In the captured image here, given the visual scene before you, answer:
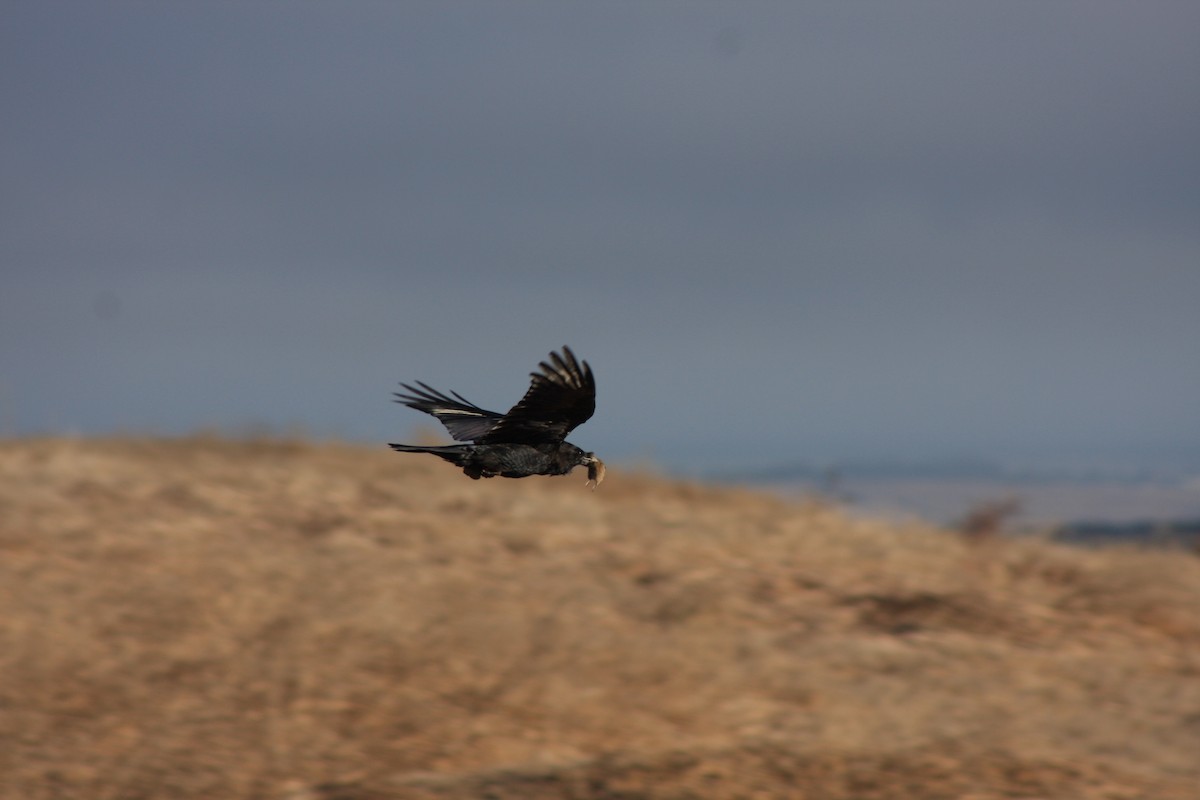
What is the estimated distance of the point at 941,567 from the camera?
1206 centimetres

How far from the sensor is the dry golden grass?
7.98 meters

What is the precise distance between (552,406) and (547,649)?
7.49 meters

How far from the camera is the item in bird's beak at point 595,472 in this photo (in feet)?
6.61

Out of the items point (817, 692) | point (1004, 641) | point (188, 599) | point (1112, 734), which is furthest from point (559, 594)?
point (1112, 734)

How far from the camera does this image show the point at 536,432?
229 cm

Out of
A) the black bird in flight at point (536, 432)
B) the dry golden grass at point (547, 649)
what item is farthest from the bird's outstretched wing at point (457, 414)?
the dry golden grass at point (547, 649)

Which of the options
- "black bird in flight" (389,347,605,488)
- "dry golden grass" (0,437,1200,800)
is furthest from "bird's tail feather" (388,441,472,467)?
"dry golden grass" (0,437,1200,800)

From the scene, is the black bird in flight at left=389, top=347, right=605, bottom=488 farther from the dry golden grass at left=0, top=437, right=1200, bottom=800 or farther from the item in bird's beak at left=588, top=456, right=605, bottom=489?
the dry golden grass at left=0, top=437, right=1200, bottom=800

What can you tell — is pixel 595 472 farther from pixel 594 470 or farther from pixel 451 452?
pixel 451 452

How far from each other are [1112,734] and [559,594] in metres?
4.75

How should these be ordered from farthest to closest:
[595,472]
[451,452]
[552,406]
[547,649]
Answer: [547,649]
[552,406]
[451,452]
[595,472]

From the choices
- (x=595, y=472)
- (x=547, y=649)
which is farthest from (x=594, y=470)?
(x=547, y=649)

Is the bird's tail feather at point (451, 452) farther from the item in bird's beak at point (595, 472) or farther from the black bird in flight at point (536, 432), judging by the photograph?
the item in bird's beak at point (595, 472)

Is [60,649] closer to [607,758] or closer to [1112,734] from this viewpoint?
[607,758]
